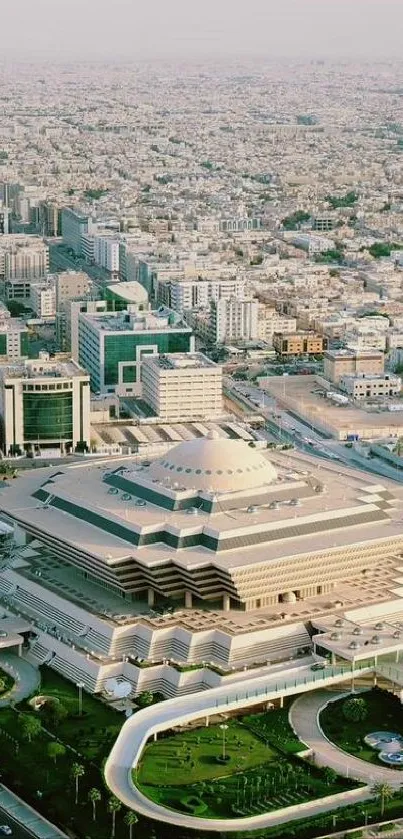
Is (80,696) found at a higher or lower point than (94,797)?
lower

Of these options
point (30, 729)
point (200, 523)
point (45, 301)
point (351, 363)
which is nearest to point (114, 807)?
point (30, 729)

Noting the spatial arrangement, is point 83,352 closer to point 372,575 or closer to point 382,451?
point 382,451

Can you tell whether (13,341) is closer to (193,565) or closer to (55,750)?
(193,565)

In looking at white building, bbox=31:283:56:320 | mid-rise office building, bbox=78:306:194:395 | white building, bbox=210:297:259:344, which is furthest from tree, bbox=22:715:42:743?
white building, bbox=31:283:56:320

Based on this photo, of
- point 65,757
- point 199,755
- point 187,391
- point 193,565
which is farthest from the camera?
point 187,391

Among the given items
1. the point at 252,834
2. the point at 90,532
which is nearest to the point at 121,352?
the point at 90,532

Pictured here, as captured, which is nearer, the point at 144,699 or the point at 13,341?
the point at 144,699

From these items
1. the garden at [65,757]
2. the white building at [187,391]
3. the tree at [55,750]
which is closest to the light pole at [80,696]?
the garden at [65,757]

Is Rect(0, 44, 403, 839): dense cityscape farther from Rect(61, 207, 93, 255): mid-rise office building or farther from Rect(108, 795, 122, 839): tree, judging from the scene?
Rect(61, 207, 93, 255): mid-rise office building
